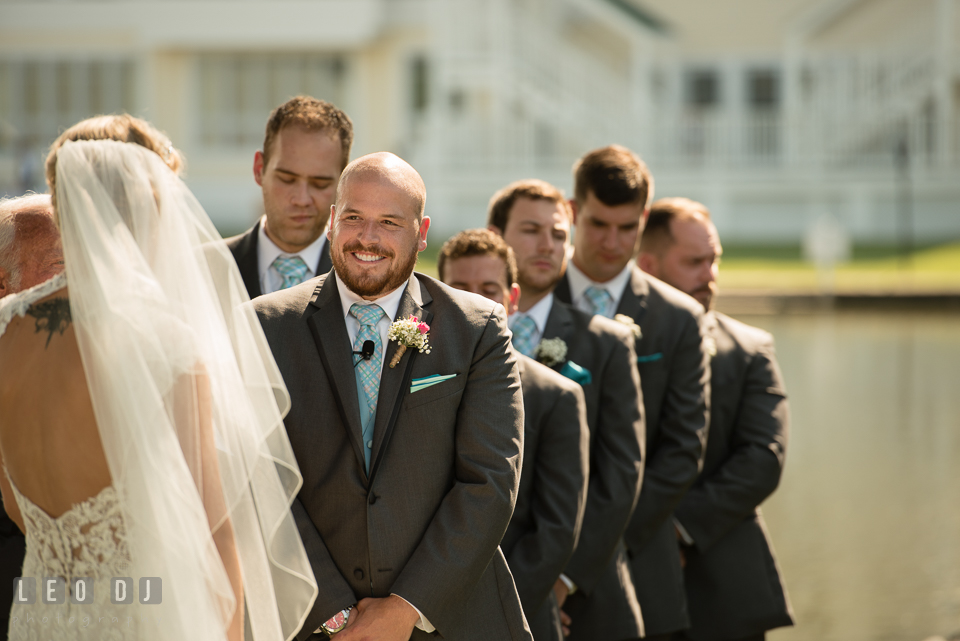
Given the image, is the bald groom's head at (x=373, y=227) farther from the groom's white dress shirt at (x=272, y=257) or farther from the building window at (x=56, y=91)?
the building window at (x=56, y=91)

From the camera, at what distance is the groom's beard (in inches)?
124

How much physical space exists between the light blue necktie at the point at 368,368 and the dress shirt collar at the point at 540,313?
1.29 metres

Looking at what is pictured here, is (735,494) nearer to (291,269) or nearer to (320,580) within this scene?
(291,269)

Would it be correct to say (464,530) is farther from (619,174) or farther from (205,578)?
(619,174)

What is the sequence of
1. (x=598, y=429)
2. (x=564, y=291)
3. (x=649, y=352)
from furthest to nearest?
(x=564, y=291), (x=649, y=352), (x=598, y=429)

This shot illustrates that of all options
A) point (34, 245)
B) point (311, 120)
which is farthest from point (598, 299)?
point (34, 245)

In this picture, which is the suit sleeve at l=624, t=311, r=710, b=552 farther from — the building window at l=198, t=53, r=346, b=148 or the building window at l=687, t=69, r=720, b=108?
the building window at l=198, t=53, r=346, b=148

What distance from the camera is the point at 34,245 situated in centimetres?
342

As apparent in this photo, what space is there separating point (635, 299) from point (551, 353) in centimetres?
71

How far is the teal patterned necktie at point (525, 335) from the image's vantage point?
14.6 ft

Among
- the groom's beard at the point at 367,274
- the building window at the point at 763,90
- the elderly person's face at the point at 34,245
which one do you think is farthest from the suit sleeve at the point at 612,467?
the building window at the point at 763,90

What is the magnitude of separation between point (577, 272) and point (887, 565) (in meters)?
4.60

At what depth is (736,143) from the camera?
31250 mm

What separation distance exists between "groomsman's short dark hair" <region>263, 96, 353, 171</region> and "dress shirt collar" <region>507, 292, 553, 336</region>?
0.97 metres
